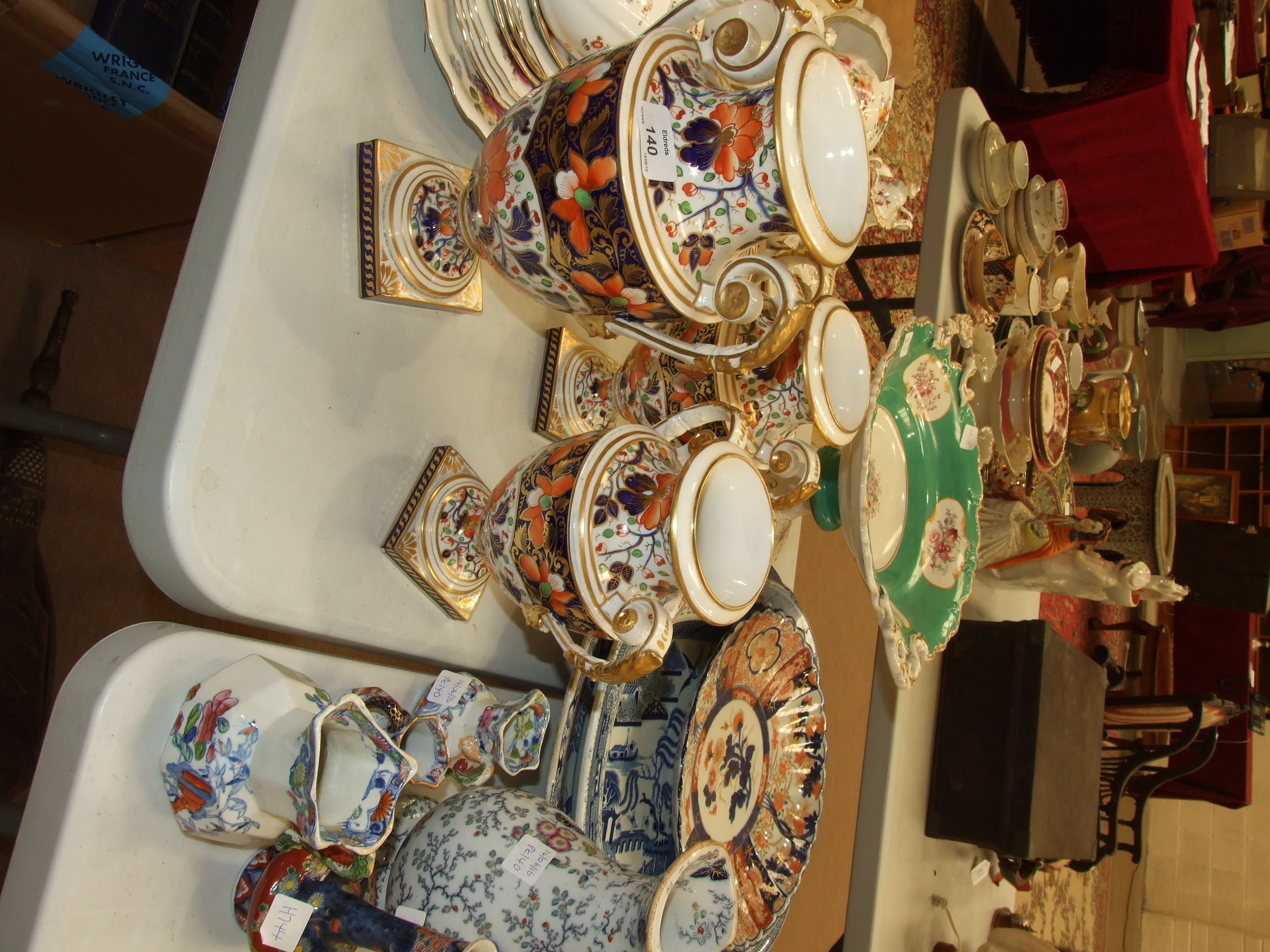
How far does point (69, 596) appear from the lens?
1438 millimetres

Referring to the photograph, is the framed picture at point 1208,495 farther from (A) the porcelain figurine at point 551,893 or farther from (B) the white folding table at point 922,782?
(A) the porcelain figurine at point 551,893

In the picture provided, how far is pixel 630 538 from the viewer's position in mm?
638

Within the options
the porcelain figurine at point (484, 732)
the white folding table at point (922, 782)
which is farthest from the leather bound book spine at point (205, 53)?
the white folding table at point (922, 782)

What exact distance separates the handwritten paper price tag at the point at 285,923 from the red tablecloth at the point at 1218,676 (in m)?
3.41

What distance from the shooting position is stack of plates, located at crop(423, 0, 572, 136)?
2.46 ft

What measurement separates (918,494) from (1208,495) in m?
3.00

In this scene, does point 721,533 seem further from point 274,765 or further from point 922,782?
point 922,782

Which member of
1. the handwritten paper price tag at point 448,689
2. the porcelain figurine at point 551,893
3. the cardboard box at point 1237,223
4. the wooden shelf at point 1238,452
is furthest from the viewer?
the wooden shelf at point 1238,452

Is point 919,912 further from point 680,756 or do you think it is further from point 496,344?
point 496,344

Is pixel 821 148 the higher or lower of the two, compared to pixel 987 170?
lower

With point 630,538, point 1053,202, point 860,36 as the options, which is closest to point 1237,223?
point 1053,202

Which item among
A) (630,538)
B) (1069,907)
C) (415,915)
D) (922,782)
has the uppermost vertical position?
(630,538)

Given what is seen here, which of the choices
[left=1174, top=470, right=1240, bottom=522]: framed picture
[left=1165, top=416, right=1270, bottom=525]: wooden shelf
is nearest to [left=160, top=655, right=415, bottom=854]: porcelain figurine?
[left=1174, top=470, right=1240, bottom=522]: framed picture

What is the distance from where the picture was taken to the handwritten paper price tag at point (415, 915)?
0.67 m
